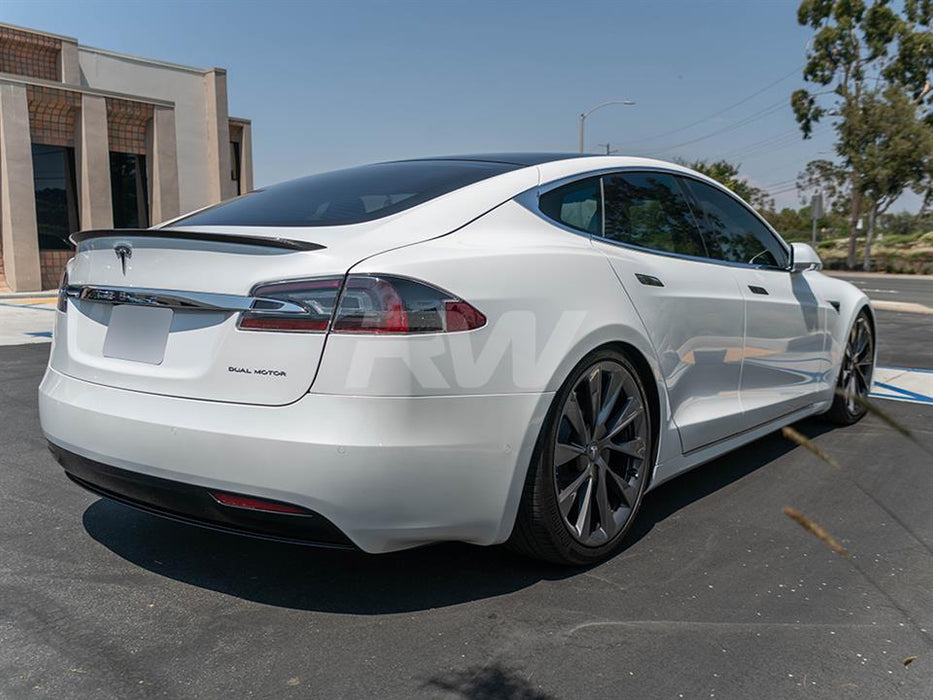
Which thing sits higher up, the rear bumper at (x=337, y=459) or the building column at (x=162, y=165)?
the building column at (x=162, y=165)

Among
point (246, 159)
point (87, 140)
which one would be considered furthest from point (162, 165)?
point (246, 159)

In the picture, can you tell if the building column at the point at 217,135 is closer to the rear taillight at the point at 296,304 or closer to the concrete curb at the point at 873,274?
the concrete curb at the point at 873,274

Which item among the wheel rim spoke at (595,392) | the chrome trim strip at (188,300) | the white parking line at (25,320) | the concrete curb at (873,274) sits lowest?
the white parking line at (25,320)

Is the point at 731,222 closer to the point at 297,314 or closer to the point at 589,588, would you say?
the point at 589,588

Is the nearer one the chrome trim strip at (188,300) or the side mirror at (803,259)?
the chrome trim strip at (188,300)

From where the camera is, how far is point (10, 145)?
20.7m

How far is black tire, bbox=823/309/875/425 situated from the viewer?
5254 mm

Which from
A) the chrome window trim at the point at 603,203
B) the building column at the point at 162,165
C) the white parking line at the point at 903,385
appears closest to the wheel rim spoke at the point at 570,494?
the chrome window trim at the point at 603,203

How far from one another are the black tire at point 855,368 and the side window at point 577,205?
2.63m

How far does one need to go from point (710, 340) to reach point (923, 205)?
37102 millimetres

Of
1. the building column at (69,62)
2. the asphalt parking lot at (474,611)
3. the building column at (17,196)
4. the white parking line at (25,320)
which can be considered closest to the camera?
the asphalt parking lot at (474,611)

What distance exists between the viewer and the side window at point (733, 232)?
13.3 feet

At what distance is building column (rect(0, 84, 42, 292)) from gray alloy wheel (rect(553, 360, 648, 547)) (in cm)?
2194

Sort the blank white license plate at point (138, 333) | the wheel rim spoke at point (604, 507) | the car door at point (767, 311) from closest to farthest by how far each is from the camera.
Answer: the blank white license plate at point (138, 333) → the wheel rim spoke at point (604, 507) → the car door at point (767, 311)
